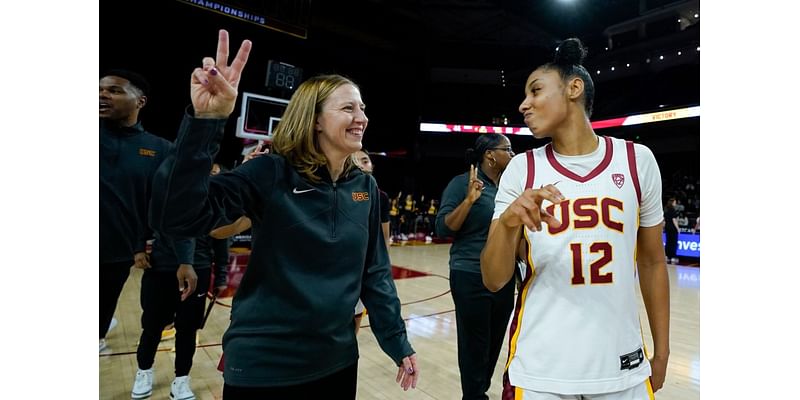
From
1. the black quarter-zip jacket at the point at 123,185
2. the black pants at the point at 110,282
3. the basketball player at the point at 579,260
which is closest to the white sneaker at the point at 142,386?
the black pants at the point at 110,282

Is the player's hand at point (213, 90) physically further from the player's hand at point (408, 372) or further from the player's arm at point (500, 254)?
the player's hand at point (408, 372)

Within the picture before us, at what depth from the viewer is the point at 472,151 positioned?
9.38ft

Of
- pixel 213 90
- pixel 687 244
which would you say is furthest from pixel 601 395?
pixel 687 244

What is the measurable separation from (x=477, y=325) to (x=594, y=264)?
1.27 metres

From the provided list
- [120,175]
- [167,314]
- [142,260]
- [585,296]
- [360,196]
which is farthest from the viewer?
[167,314]

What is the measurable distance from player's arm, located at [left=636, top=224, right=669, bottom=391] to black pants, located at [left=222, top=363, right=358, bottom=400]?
3.23 feet

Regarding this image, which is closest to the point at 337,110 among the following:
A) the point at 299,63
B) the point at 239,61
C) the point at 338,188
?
the point at 338,188

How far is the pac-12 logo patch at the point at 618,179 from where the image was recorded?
52.6 inches

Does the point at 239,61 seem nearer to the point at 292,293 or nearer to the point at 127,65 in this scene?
the point at 292,293

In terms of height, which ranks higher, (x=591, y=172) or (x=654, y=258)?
(x=591, y=172)

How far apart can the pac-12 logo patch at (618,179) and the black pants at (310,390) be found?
1.03 m

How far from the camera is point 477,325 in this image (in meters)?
2.44

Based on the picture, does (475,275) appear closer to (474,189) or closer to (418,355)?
(474,189)
